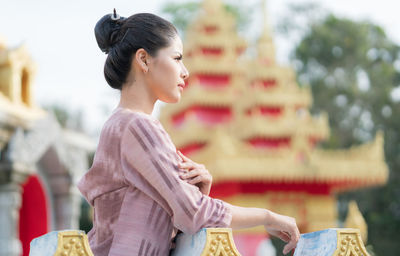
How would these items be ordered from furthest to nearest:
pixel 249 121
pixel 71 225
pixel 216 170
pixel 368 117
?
pixel 368 117
pixel 249 121
pixel 216 170
pixel 71 225

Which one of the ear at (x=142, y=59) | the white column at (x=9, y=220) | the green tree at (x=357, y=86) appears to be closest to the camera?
the ear at (x=142, y=59)

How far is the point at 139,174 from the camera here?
6.20ft

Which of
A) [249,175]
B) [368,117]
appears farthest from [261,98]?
[368,117]

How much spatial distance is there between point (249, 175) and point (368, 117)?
1056cm

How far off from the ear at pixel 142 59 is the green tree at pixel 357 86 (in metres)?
19.2

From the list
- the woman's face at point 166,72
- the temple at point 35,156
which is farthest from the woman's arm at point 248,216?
the temple at point 35,156

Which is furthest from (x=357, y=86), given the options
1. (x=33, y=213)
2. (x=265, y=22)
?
(x=33, y=213)

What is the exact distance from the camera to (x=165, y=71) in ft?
6.88

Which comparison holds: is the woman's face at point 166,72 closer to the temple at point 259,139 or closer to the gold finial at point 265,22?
the temple at point 259,139

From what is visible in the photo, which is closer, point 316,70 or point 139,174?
point 139,174

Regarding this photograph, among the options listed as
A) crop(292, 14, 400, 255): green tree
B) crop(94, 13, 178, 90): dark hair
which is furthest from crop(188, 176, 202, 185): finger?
crop(292, 14, 400, 255): green tree

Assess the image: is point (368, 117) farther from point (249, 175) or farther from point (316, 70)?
point (249, 175)

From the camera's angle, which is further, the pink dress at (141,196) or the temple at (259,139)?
the temple at (259,139)

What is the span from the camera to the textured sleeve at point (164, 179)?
181cm
